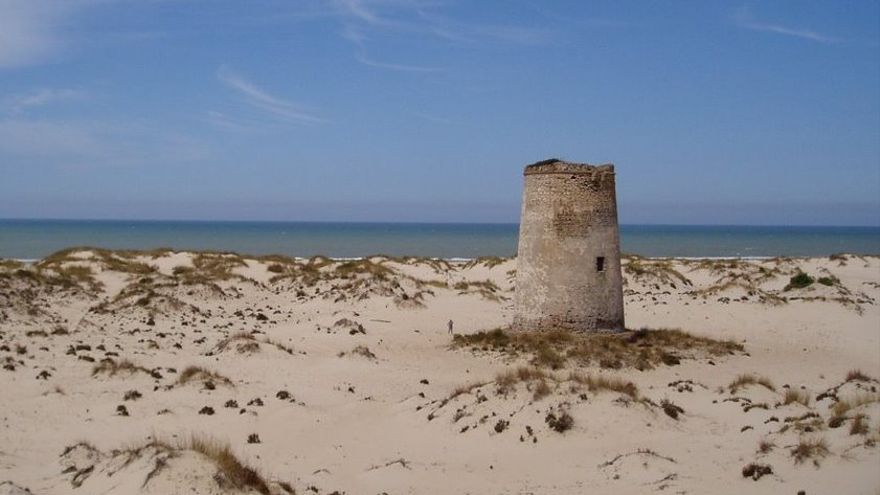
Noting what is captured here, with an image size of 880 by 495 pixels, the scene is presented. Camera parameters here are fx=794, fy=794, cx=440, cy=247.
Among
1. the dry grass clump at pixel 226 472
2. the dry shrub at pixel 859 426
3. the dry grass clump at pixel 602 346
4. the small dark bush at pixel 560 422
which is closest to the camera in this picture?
the dry grass clump at pixel 226 472

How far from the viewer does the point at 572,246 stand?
20.9m

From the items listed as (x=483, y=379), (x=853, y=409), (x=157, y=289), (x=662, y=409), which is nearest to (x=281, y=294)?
(x=157, y=289)

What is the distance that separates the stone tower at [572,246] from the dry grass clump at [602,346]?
0.45 m

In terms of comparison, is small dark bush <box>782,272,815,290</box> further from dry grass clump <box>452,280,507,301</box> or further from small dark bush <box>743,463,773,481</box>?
small dark bush <box>743,463,773,481</box>

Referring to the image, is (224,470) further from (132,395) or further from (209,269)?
(209,269)

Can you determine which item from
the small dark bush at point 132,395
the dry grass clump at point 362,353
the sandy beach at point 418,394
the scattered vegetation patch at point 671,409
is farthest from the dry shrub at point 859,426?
the small dark bush at point 132,395

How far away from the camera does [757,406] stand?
14.8m

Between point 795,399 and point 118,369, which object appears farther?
point 118,369

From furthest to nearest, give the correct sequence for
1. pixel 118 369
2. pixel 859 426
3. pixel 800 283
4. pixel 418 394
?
pixel 800 283
pixel 118 369
pixel 418 394
pixel 859 426

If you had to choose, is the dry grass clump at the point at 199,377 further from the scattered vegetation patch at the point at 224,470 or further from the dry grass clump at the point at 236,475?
the dry grass clump at the point at 236,475

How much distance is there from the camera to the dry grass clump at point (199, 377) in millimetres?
17234

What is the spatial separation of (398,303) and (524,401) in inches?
606

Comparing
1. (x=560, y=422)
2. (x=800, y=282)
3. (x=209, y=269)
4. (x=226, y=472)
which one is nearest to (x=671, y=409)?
(x=560, y=422)

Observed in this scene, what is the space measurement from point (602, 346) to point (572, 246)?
271 cm
